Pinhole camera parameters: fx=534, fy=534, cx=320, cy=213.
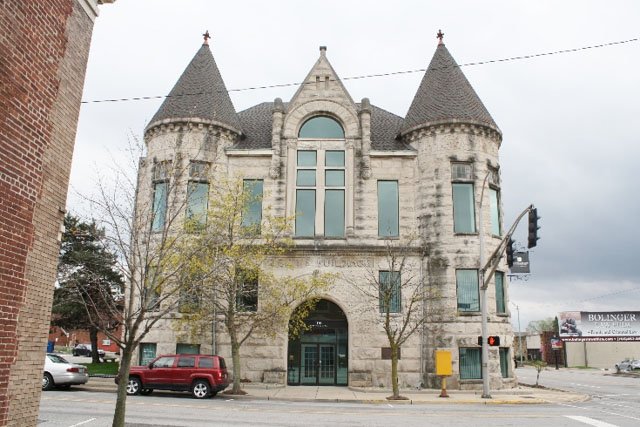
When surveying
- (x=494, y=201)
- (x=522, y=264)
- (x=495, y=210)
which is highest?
(x=494, y=201)

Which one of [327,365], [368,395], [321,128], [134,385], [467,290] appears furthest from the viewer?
[321,128]

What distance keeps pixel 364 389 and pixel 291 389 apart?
11.2ft

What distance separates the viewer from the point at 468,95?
2956 cm

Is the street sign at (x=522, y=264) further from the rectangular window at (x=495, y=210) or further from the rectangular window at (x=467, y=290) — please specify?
the rectangular window at (x=467, y=290)

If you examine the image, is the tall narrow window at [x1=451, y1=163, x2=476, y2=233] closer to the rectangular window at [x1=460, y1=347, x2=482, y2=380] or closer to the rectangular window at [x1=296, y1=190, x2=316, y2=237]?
the rectangular window at [x1=460, y1=347, x2=482, y2=380]

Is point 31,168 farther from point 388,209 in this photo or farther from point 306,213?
point 388,209

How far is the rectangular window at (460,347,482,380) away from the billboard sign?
50799 mm

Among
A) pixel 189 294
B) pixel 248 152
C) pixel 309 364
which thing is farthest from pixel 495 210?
pixel 189 294

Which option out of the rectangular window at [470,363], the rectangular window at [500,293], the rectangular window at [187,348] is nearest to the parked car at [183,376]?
the rectangular window at [187,348]

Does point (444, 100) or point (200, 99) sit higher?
point (444, 100)

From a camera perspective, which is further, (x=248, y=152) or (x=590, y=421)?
(x=248, y=152)

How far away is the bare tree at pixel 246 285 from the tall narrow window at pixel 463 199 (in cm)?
738

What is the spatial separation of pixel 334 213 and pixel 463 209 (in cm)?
677

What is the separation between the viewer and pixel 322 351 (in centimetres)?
2755
